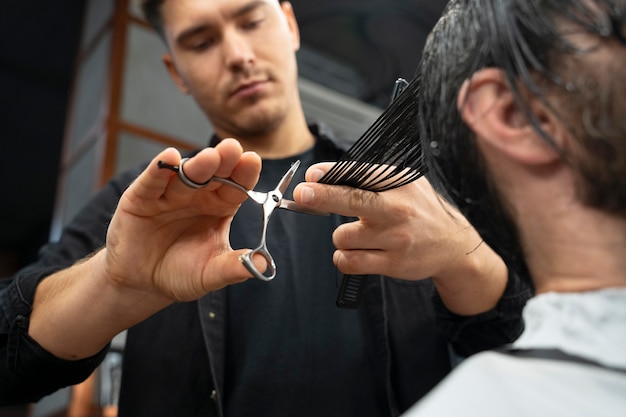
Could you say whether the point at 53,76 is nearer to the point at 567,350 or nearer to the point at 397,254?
the point at 397,254

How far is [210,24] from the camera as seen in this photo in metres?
1.93

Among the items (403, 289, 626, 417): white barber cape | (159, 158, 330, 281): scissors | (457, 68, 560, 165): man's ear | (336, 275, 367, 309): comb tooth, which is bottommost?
(336, 275, 367, 309): comb tooth

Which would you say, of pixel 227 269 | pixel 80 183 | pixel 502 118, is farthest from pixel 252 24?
pixel 80 183

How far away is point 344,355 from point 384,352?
85 mm

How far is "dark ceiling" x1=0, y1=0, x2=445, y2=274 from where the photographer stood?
4.86 meters

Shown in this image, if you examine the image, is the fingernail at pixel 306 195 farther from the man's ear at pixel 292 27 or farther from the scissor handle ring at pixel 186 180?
the man's ear at pixel 292 27

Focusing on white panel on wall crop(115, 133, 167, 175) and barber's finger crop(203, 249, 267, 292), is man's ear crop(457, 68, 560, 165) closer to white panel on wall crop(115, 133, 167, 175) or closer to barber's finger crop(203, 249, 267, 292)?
barber's finger crop(203, 249, 267, 292)

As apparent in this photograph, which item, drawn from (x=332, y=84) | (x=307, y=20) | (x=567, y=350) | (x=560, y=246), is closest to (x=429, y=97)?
(x=560, y=246)

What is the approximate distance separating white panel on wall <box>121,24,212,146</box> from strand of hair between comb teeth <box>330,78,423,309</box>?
2.89 metres

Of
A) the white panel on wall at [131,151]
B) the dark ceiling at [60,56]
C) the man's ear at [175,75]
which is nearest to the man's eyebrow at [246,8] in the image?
the man's ear at [175,75]

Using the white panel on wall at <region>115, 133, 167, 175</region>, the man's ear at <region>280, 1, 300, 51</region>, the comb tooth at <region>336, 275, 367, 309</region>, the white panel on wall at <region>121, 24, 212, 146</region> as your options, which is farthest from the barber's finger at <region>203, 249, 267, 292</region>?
the white panel on wall at <region>121, 24, 212, 146</region>

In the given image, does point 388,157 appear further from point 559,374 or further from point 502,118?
point 559,374

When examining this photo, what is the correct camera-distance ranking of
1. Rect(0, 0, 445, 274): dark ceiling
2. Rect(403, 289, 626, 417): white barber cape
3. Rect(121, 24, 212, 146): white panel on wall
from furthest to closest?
Rect(0, 0, 445, 274): dark ceiling
Rect(121, 24, 212, 146): white panel on wall
Rect(403, 289, 626, 417): white barber cape

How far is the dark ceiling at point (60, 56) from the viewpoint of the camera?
4.86 m
